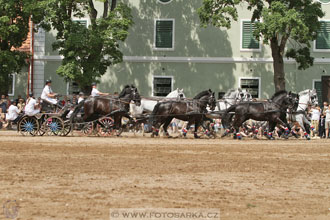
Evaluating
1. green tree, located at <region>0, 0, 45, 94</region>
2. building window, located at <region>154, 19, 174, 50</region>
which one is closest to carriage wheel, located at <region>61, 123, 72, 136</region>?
green tree, located at <region>0, 0, 45, 94</region>

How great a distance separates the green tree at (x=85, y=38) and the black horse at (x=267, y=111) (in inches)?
376

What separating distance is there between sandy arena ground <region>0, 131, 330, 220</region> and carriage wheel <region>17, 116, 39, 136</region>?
613 cm

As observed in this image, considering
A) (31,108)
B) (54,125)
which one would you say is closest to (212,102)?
(54,125)

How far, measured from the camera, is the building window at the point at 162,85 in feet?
128

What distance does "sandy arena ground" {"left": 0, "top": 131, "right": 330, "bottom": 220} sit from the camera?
30.3 ft

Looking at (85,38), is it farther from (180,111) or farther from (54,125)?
(180,111)

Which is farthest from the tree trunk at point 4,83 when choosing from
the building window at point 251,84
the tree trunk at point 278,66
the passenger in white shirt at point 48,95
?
the tree trunk at point 278,66

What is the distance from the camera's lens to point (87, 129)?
26578mm

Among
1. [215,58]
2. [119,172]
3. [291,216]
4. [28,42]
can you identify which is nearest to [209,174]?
[119,172]

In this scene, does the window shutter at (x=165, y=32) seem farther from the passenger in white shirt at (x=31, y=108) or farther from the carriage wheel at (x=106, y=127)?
the passenger in white shirt at (x=31, y=108)

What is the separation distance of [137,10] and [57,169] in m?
26.5

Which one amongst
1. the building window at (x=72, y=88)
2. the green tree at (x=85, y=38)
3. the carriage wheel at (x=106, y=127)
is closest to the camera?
the carriage wheel at (x=106, y=127)

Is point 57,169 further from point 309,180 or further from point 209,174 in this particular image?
point 309,180

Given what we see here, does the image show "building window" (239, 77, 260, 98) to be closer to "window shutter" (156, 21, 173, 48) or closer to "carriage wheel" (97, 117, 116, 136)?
"window shutter" (156, 21, 173, 48)
